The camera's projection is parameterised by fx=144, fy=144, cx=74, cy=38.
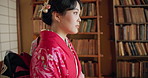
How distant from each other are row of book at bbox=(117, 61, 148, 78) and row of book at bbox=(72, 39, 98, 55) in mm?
489

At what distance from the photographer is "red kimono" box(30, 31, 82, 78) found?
0.71 meters

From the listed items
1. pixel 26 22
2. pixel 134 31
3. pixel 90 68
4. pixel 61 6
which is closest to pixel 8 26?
pixel 26 22

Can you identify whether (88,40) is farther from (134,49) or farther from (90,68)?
(134,49)

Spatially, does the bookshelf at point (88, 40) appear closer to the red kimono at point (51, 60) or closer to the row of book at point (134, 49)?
the row of book at point (134, 49)

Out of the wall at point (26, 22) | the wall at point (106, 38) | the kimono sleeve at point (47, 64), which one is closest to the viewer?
the kimono sleeve at point (47, 64)

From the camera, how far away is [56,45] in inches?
30.8

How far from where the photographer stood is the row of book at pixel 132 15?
2332 mm

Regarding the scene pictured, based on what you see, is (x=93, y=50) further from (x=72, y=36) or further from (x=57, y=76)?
(x=57, y=76)

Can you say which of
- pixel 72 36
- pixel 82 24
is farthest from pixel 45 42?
pixel 72 36

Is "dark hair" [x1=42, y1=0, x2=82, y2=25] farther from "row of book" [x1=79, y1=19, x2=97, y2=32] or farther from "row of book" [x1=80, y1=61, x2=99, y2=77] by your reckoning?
"row of book" [x1=80, y1=61, x2=99, y2=77]

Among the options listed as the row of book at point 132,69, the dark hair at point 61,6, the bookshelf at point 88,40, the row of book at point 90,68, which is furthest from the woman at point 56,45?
the row of book at point 132,69

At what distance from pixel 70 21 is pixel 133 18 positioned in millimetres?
1778

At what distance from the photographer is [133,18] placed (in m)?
2.35

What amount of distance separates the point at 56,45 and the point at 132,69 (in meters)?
1.97
